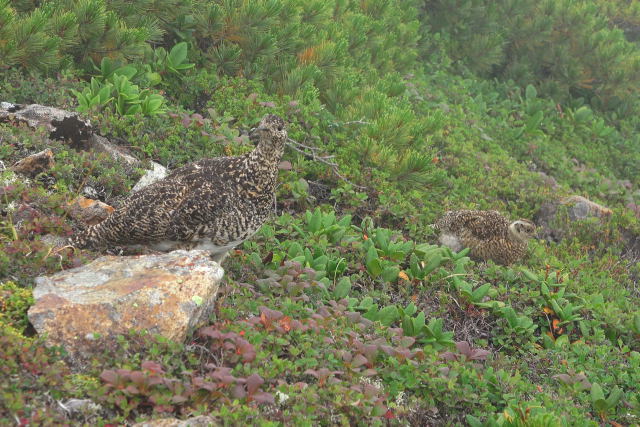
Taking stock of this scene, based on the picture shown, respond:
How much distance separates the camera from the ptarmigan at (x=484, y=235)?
7.87m

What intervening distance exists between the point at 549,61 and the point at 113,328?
12451mm

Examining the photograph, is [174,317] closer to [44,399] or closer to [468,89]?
[44,399]

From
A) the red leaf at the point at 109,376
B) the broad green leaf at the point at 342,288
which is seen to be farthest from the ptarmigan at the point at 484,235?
the red leaf at the point at 109,376

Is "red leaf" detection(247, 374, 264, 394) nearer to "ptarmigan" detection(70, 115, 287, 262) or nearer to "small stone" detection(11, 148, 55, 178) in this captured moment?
"ptarmigan" detection(70, 115, 287, 262)

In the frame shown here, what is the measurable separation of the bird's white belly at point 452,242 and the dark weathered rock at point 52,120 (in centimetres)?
401

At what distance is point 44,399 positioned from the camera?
12.1 feet

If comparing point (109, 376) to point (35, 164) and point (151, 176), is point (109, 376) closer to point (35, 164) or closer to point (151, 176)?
point (35, 164)

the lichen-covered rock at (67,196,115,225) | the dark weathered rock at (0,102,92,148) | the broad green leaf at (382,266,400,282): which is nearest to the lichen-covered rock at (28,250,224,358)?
the lichen-covered rock at (67,196,115,225)

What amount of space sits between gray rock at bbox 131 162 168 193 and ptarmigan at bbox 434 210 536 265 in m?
3.21

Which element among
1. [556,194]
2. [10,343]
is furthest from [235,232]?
[556,194]

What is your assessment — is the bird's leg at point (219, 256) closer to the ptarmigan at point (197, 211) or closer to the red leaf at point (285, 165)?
the ptarmigan at point (197, 211)

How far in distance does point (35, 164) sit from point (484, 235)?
474 centimetres

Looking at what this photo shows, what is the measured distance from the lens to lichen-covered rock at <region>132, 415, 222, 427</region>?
3729mm

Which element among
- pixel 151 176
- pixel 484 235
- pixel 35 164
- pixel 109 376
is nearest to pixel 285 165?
pixel 151 176
